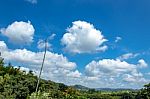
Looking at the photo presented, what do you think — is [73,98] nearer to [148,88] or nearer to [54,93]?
[54,93]

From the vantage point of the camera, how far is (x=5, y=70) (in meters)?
127

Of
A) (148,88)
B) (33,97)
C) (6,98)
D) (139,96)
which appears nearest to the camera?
(33,97)

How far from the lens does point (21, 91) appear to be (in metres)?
116

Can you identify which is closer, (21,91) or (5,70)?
(21,91)

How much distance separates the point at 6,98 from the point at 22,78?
877 inches

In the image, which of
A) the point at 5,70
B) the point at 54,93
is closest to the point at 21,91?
the point at 5,70

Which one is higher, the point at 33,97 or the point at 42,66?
the point at 42,66

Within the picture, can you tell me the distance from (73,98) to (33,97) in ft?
314

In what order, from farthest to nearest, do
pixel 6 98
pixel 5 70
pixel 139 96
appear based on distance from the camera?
pixel 139 96
pixel 5 70
pixel 6 98

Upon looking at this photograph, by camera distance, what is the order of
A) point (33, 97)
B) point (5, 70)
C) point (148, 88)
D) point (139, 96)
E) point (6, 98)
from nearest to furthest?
point (33, 97) → point (6, 98) → point (5, 70) → point (148, 88) → point (139, 96)

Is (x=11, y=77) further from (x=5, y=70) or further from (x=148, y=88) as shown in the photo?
(x=148, y=88)

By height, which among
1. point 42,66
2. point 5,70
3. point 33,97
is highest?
point 5,70

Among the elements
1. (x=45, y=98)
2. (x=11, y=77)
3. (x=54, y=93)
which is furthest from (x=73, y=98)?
(x=45, y=98)

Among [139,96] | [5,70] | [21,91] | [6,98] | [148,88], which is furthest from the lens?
[139,96]
